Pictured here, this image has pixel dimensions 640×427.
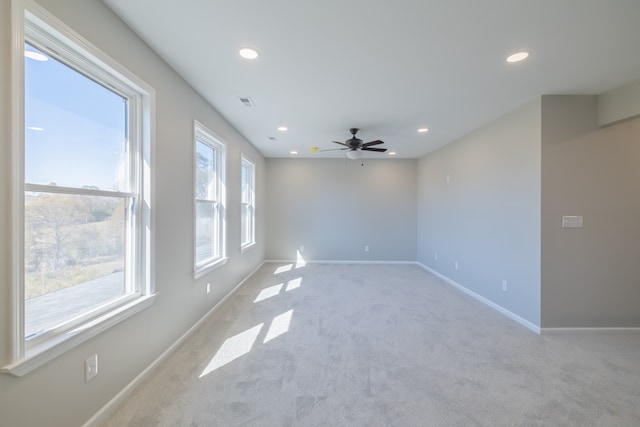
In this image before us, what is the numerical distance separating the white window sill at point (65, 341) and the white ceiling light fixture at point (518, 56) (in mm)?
3495

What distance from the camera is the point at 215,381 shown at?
203 centimetres

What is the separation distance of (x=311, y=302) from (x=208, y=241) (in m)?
1.66

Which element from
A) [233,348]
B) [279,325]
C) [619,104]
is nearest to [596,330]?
[619,104]

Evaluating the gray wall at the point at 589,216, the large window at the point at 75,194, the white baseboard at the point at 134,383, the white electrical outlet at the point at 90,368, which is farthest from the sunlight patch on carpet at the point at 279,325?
the gray wall at the point at 589,216

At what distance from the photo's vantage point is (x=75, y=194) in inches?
61.5

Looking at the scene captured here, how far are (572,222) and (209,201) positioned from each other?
167 inches

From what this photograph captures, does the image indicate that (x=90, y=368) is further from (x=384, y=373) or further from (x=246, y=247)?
(x=246, y=247)

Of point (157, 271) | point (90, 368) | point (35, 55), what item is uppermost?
point (35, 55)

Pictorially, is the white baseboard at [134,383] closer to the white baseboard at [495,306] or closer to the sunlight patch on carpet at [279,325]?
the sunlight patch on carpet at [279,325]

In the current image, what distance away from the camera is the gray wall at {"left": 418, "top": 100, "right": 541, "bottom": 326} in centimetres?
301

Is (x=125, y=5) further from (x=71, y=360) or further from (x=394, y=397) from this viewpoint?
(x=394, y=397)

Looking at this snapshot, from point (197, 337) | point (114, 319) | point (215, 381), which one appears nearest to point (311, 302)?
point (197, 337)

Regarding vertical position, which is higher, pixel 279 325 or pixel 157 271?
pixel 157 271

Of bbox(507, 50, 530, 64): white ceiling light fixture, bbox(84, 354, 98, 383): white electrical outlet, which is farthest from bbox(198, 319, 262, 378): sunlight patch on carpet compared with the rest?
bbox(507, 50, 530, 64): white ceiling light fixture
